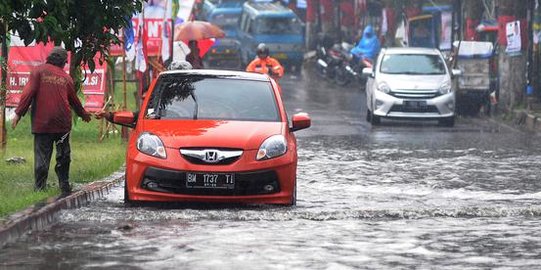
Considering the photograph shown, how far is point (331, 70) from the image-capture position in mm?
48938

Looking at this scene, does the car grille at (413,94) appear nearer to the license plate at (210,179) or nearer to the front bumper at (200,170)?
the front bumper at (200,170)

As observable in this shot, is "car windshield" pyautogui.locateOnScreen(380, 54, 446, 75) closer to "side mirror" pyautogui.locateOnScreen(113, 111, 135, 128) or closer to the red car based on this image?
the red car

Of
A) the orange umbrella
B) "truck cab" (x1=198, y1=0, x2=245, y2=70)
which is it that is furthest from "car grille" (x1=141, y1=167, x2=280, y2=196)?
"truck cab" (x1=198, y1=0, x2=245, y2=70)

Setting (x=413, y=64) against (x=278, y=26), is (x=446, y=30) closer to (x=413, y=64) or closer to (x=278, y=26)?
(x=413, y=64)

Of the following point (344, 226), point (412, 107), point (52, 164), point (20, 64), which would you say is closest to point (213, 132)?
point (344, 226)

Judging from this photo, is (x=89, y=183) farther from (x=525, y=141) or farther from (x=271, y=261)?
(x=525, y=141)

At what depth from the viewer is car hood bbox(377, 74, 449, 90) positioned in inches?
1161

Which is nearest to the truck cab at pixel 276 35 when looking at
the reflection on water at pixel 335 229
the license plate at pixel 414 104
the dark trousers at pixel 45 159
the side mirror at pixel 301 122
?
the license plate at pixel 414 104

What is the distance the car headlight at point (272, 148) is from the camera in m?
13.8

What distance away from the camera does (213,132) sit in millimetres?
13930

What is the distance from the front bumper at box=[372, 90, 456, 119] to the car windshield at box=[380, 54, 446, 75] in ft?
3.53

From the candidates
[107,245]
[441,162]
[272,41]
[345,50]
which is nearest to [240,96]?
[107,245]

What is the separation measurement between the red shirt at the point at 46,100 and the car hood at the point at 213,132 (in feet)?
2.99

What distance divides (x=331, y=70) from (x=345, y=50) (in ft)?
3.91
